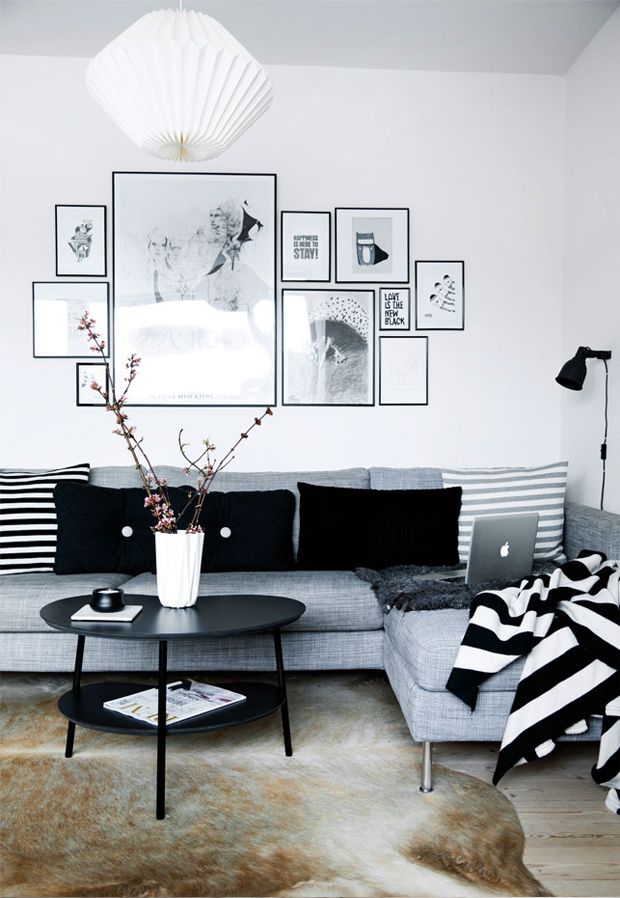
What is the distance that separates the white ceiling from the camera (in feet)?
11.5

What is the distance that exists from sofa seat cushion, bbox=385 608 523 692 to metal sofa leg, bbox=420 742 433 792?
0.56ft

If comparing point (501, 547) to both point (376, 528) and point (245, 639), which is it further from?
point (245, 639)

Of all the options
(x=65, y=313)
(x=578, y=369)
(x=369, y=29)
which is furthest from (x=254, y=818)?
(x=369, y=29)

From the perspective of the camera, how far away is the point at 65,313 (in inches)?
157

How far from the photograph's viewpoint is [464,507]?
3.57 m

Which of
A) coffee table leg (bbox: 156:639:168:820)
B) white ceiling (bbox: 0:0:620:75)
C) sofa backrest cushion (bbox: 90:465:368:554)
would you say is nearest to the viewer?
coffee table leg (bbox: 156:639:168:820)

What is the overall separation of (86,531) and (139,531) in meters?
0.21

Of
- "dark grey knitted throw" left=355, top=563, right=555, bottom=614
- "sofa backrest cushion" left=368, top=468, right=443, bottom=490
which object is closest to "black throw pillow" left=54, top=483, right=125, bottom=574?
"dark grey knitted throw" left=355, top=563, right=555, bottom=614

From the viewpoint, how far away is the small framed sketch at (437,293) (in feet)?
13.4

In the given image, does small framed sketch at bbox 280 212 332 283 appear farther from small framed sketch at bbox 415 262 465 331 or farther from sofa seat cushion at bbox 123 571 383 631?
sofa seat cushion at bbox 123 571 383 631

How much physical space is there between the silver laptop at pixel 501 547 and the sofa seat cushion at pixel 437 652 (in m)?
0.27

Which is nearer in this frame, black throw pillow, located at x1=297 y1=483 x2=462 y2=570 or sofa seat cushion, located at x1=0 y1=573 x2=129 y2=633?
sofa seat cushion, located at x1=0 y1=573 x2=129 y2=633

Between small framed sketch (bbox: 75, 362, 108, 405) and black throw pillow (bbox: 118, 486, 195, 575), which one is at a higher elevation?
small framed sketch (bbox: 75, 362, 108, 405)

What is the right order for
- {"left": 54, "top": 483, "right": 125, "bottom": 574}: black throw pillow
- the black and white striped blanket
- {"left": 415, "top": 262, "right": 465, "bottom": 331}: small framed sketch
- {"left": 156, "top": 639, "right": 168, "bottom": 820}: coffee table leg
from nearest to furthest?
{"left": 156, "top": 639, "right": 168, "bottom": 820}: coffee table leg, the black and white striped blanket, {"left": 54, "top": 483, "right": 125, "bottom": 574}: black throw pillow, {"left": 415, "top": 262, "right": 465, "bottom": 331}: small framed sketch
